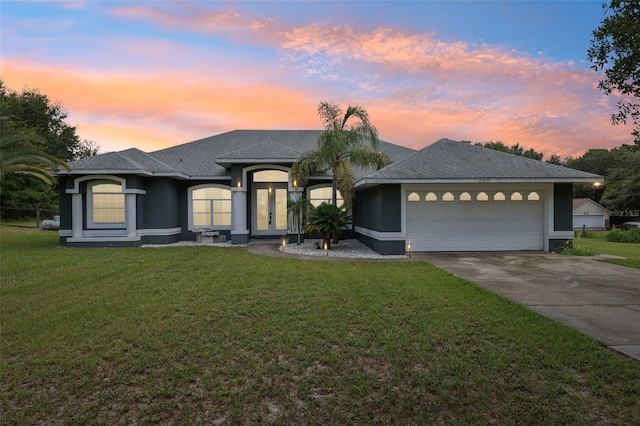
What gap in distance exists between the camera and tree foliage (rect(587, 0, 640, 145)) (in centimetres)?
492

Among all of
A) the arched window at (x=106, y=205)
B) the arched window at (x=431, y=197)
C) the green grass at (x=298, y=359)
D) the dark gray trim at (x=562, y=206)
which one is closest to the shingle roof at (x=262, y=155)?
the arched window at (x=106, y=205)

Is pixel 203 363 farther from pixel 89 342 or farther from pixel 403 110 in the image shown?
pixel 403 110

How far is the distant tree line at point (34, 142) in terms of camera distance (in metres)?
29.5

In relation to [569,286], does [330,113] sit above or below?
above

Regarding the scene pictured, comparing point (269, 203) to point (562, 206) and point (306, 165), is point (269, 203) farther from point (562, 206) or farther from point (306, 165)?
point (562, 206)

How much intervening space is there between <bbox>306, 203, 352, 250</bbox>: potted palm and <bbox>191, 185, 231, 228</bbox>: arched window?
5432 millimetres

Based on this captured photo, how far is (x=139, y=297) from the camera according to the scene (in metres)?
6.77

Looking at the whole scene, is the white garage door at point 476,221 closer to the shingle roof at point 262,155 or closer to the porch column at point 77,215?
the shingle roof at point 262,155

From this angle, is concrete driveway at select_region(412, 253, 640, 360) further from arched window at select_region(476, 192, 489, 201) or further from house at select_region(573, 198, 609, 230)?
house at select_region(573, 198, 609, 230)

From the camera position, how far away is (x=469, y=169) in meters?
12.7

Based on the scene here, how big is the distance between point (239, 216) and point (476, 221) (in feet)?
32.3

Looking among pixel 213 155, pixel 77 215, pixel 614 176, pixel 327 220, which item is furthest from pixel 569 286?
pixel 614 176

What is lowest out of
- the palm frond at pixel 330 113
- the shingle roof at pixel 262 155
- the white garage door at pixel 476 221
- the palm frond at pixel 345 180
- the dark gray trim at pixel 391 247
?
the dark gray trim at pixel 391 247

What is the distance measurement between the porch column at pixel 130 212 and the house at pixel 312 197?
0.14 feet
